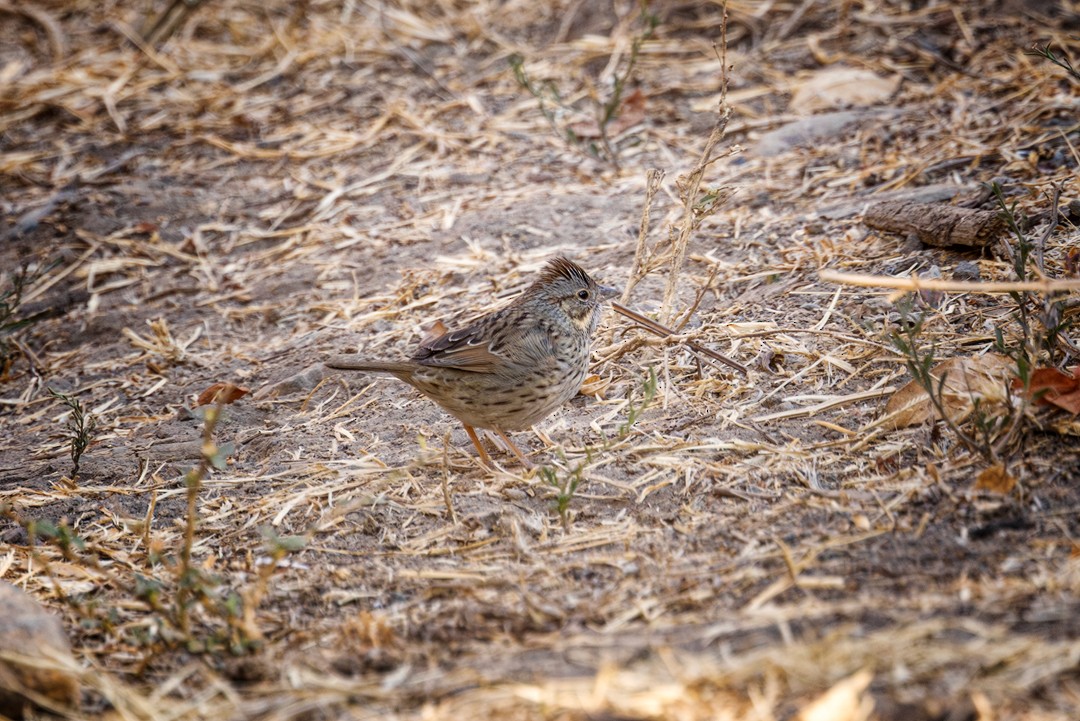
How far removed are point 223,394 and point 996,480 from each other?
362 cm

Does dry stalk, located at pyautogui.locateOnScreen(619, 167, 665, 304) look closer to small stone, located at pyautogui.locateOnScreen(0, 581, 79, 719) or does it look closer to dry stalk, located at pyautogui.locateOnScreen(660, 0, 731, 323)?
dry stalk, located at pyautogui.locateOnScreen(660, 0, 731, 323)

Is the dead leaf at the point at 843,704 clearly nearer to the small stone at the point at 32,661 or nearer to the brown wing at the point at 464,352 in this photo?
the small stone at the point at 32,661

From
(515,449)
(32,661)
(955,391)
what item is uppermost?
(955,391)

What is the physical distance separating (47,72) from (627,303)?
662 cm

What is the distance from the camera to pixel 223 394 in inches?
205

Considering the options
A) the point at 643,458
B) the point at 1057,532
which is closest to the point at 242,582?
the point at 643,458

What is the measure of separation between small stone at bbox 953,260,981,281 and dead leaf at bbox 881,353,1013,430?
2.46 ft

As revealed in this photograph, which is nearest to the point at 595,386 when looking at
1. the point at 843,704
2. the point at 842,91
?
the point at 843,704

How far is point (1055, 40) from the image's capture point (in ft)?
21.8

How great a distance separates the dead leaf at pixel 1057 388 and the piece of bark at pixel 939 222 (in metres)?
1.31

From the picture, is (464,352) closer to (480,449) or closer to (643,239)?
(480,449)

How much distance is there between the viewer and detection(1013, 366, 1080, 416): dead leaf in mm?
3594

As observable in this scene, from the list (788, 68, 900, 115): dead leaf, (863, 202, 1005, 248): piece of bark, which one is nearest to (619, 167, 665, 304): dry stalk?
(863, 202, 1005, 248): piece of bark

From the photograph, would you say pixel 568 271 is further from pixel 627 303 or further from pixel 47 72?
pixel 47 72
